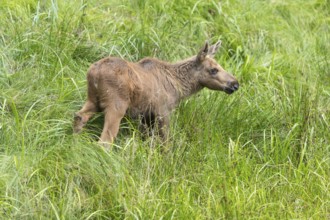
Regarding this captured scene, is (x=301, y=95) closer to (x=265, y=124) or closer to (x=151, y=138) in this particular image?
(x=265, y=124)

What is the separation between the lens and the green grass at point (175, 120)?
25.7 ft

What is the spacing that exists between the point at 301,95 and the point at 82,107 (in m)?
2.38

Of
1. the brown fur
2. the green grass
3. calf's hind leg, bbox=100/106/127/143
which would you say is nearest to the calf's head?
the brown fur

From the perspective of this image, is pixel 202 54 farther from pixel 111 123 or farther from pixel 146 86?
pixel 111 123

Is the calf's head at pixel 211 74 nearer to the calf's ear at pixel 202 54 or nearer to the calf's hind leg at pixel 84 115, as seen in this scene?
the calf's ear at pixel 202 54

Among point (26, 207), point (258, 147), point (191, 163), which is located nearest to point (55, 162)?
point (26, 207)

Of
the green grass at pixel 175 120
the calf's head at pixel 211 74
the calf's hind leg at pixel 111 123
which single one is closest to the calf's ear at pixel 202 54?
the calf's head at pixel 211 74

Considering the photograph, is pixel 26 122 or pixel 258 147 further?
pixel 258 147

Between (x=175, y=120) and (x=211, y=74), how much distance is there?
1.14 metres

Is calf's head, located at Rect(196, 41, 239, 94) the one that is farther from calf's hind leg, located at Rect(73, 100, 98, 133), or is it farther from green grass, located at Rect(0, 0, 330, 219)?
calf's hind leg, located at Rect(73, 100, 98, 133)

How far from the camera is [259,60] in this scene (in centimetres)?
1195

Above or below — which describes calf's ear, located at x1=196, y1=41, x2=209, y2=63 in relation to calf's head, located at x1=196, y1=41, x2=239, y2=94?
above

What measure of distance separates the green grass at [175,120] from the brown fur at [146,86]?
15 cm

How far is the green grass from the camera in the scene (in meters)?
7.82
